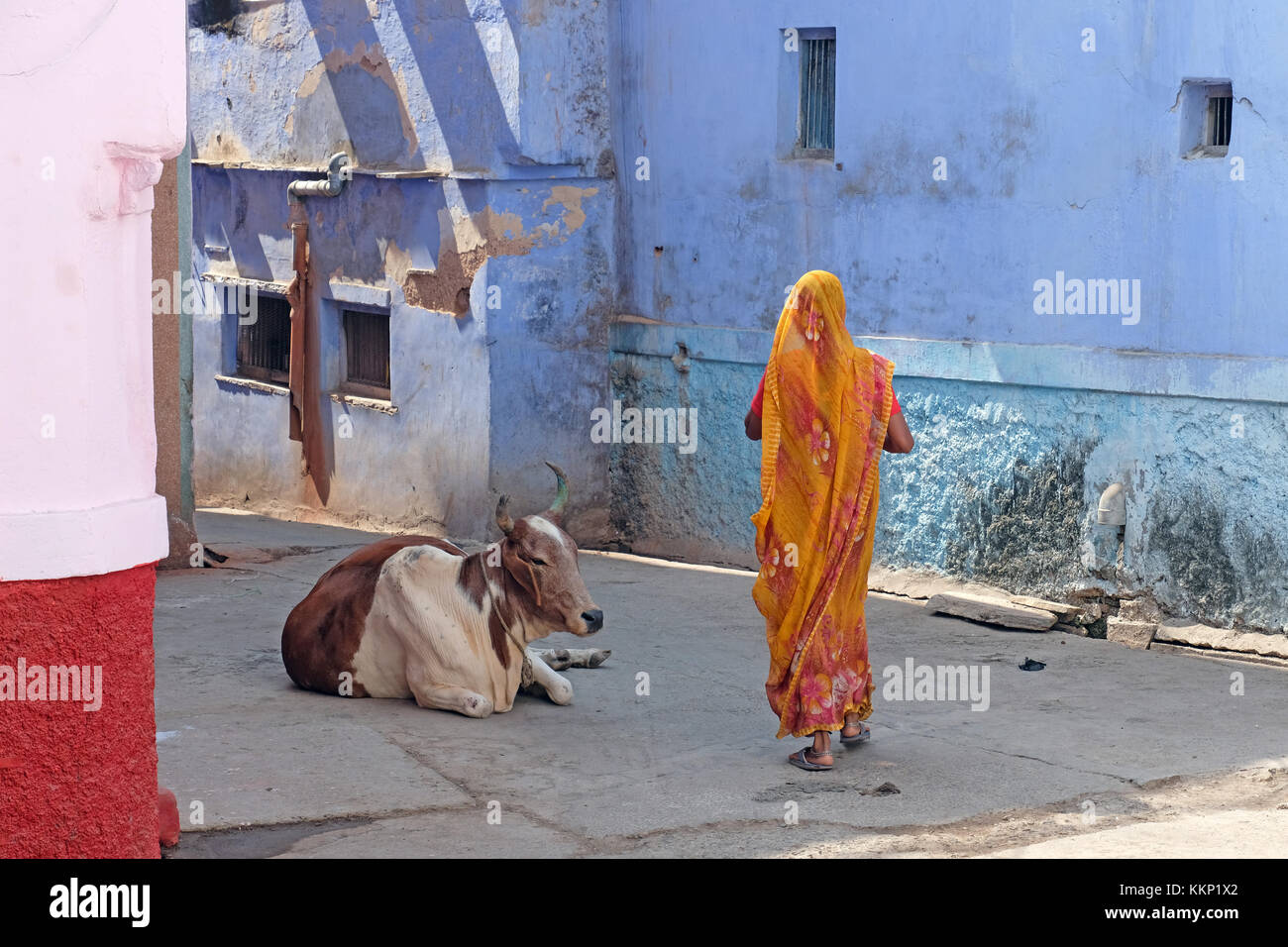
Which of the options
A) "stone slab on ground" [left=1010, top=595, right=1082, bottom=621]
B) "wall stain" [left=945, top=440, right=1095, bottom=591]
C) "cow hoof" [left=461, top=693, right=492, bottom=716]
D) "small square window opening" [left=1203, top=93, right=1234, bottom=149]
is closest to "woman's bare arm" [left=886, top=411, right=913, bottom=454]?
"cow hoof" [left=461, top=693, right=492, bottom=716]

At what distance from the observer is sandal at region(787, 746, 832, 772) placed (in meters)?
6.66

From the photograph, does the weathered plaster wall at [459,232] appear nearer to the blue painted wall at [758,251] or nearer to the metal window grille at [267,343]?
the blue painted wall at [758,251]

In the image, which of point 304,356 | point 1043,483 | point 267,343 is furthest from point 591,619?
point 267,343

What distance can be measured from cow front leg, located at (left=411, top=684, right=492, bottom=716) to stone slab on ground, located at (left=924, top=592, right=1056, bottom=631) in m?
3.18

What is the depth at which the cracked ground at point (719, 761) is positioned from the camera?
228 inches

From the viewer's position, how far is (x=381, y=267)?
1234 cm

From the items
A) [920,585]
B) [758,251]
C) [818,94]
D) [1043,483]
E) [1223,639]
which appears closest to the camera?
[1223,639]

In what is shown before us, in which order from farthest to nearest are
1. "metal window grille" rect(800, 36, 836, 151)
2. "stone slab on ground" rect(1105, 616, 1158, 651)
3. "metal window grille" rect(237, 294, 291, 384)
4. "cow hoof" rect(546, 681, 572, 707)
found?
"metal window grille" rect(237, 294, 291, 384)
"metal window grille" rect(800, 36, 836, 151)
"stone slab on ground" rect(1105, 616, 1158, 651)
"cow hoof" rect(546, 681, 572, 707)

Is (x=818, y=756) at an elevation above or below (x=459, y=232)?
below

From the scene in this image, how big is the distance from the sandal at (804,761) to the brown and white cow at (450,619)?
3.06 ft

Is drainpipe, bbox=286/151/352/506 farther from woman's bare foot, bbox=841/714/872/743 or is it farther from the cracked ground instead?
woman's bare foot, bbox=841/714/872/743

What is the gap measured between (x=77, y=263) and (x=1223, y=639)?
6.11 metres

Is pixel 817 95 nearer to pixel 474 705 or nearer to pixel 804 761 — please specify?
pixel 474 705

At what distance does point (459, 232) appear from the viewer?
38.0ft
